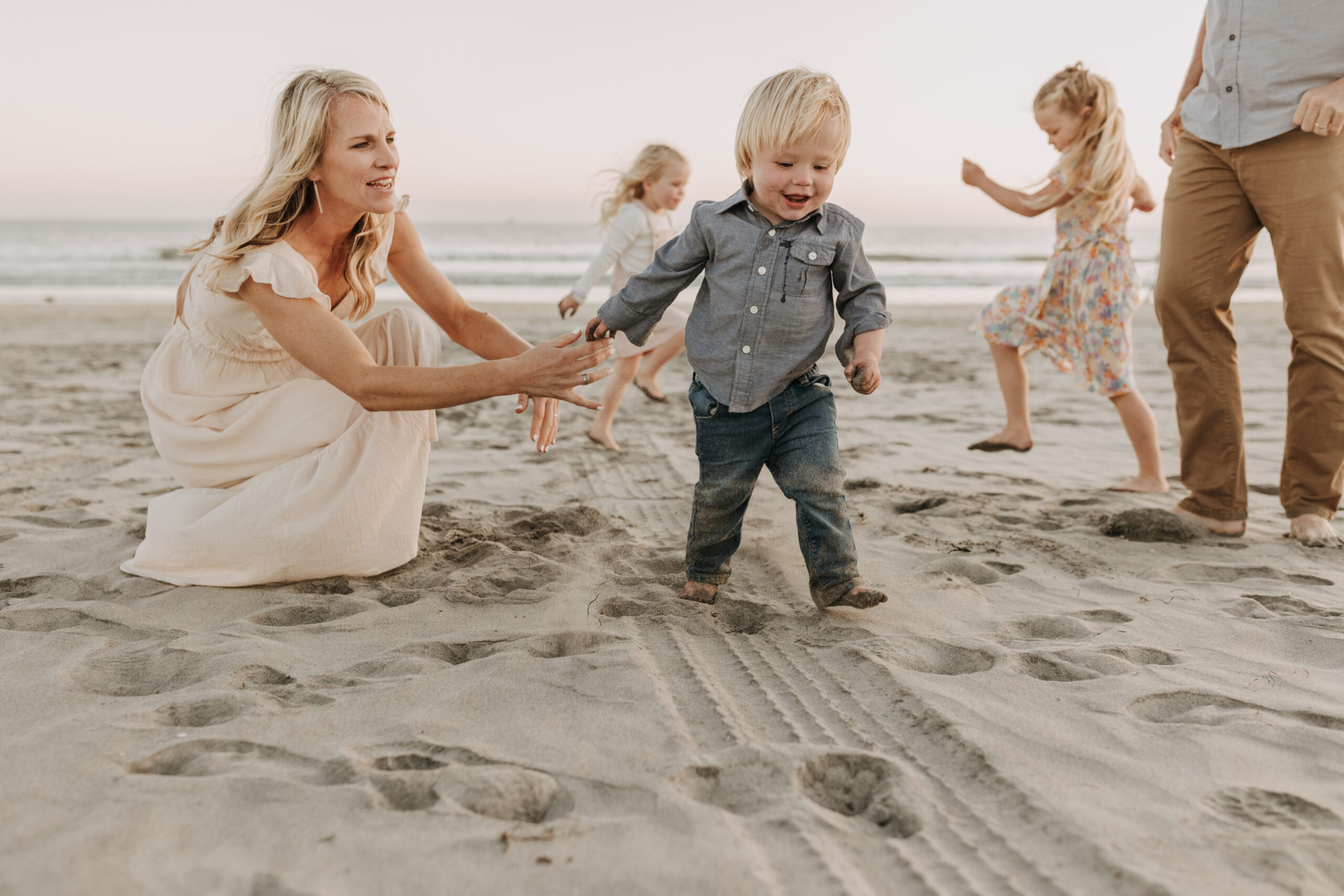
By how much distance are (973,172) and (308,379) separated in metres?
2.86

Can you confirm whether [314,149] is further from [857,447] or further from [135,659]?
[857,447]

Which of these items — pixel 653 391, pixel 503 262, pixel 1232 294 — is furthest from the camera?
pixel 503 262

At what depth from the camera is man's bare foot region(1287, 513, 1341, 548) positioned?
3.32 meters

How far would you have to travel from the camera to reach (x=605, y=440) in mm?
5215

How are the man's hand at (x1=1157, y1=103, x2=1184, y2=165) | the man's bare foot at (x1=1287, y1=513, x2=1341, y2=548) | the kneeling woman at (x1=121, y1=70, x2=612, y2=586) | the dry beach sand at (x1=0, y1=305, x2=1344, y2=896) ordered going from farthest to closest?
the man's hand at (x1=1157, y1=103, x2=1184, y2=165)
the man's bare foot at (x1=1287, y1=513, x2=1341, y2=548)
the kneeling woman at (x1=121, y1=70, x2=612, y2=586)
the dry beach sand at (x1=0, y1=305, x2=1344, y2=896)

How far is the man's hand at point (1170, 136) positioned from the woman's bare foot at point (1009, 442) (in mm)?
1376

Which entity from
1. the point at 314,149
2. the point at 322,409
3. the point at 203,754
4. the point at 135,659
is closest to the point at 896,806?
the point at 203,754

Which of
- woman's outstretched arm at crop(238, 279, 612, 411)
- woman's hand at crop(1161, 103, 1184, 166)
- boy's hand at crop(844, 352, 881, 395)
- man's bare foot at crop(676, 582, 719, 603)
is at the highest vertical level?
woman's hand at crop(1161, 103, 1184, 166)

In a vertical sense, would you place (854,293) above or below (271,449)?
above

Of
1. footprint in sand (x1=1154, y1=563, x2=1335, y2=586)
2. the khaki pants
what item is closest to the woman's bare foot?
the khaki pants

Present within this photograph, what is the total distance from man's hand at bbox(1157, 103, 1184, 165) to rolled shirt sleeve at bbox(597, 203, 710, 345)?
213cm

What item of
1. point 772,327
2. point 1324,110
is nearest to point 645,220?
point 772,327

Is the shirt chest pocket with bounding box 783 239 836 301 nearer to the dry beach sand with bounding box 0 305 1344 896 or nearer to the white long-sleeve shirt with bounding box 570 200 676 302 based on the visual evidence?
the dry beach sand with bounding box 0 305 1344 896

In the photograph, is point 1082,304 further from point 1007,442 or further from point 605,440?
point 605,440
